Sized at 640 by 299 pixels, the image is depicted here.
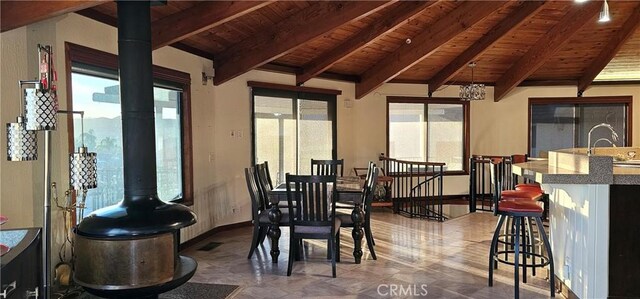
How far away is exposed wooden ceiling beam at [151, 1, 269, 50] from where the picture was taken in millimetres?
3969

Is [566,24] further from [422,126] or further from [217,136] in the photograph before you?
[217,136]

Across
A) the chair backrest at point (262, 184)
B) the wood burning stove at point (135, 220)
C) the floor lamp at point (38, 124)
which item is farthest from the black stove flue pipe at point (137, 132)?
the chair backrest at point (262, 184)

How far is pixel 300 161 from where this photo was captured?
7.18 meters

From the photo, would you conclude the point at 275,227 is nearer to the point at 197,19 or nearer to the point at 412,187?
the point at 197,19

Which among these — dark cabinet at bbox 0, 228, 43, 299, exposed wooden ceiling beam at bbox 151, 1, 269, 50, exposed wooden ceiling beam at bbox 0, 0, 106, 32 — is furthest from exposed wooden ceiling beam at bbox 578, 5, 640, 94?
dark cabinet at bbox 0, 228, 43, 299

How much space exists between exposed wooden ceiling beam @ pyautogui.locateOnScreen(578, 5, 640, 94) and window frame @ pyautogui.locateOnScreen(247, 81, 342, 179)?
14.6 feet

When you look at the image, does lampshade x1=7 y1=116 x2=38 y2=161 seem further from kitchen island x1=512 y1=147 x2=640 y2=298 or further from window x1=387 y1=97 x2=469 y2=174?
window x1=387 y1=97 x2=469 y2=174

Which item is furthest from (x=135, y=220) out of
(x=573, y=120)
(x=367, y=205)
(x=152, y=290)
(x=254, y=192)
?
(x=573, y=120)

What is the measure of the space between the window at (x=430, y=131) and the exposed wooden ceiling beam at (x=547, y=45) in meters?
0.85

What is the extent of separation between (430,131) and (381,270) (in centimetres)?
507

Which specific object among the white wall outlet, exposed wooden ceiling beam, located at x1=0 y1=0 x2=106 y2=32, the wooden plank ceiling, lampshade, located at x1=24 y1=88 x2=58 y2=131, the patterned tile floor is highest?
the wooden plank ceiling

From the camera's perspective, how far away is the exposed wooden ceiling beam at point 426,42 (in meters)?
5.65

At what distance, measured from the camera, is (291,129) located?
276 inches

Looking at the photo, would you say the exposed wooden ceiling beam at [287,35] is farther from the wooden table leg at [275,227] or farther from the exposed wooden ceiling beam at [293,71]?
the wooden table leg at [275,227]
